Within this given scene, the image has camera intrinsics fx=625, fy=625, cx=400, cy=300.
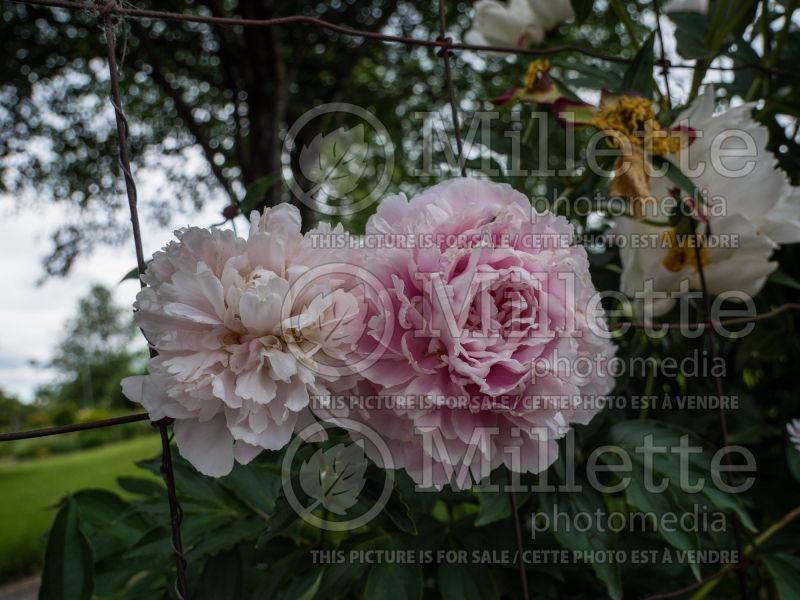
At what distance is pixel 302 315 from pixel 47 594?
0.31 meters

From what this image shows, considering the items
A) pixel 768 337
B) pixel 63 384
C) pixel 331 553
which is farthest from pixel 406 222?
pixel 63 384

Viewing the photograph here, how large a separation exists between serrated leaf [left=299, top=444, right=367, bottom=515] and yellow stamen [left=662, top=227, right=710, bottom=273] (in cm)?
39

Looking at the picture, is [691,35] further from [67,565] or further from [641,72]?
[67,565]

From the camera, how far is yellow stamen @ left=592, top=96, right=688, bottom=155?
60cm

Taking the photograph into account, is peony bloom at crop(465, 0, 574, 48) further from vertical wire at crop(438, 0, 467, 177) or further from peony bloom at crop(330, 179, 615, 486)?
peony bloom at crop(330, 179, 615, 486)

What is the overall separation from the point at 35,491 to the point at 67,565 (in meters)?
6.93

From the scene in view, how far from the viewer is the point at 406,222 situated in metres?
0.41

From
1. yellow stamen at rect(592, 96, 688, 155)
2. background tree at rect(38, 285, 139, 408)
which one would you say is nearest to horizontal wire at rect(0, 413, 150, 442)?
yellow stamen at rect(592, 96, 688, 155)

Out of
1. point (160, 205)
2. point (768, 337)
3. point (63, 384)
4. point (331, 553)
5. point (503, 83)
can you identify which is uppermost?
point (503, 83)

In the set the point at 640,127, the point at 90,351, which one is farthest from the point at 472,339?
the point at 90,351

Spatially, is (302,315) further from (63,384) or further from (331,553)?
(63,384)

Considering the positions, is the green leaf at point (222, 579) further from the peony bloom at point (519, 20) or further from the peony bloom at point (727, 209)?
the peony bloom at point (519, 20)

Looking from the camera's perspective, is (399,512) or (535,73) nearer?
(399,512)

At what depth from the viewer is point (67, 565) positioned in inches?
18.6
